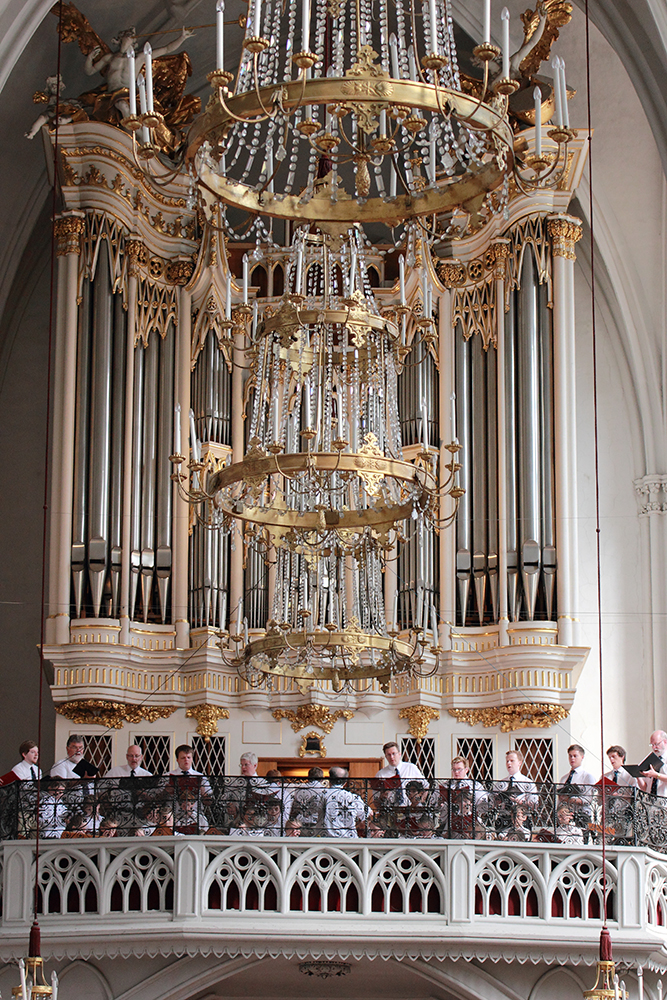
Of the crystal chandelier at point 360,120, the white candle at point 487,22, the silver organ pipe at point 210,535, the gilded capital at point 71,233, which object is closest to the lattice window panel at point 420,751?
the silver organ pipe at point 210,535

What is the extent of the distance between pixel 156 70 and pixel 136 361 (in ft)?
10.5

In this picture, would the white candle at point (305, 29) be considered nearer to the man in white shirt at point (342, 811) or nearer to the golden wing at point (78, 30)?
the man in white shirt at point (342, 811)

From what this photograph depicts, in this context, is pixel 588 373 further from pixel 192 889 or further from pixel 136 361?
pixel 192 889

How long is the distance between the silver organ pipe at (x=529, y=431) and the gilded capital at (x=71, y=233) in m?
4.46

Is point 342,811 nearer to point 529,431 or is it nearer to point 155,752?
point 155,752

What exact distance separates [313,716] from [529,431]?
11.3 ft

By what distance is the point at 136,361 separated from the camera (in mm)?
16250

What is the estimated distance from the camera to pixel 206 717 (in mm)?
15422

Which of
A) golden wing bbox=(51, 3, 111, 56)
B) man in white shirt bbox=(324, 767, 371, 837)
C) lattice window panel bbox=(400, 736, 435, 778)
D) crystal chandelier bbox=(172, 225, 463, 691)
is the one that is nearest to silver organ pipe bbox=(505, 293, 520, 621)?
lattice window panel bbox=(400, 736, 435, 778)

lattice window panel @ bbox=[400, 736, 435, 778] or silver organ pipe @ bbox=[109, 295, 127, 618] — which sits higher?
silver organ pipe @ bbox=[109, 295, 127, 618]

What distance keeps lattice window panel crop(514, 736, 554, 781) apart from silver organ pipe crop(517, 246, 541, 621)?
118 cm

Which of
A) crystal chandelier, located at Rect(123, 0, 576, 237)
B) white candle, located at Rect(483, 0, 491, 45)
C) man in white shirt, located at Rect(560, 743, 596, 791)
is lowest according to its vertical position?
man in white shirt, located at Rect(560, 743, 596, 791)

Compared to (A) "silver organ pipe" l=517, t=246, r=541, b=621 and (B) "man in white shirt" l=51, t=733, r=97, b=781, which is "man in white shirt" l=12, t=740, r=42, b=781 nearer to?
(B) "man in white shirt" l=51, t=733, r=97, b=781

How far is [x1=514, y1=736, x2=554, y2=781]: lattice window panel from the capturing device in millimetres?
15031
